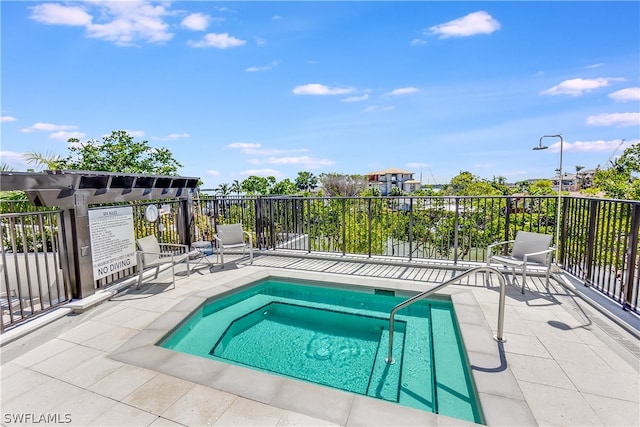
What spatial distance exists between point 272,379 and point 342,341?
137 cm

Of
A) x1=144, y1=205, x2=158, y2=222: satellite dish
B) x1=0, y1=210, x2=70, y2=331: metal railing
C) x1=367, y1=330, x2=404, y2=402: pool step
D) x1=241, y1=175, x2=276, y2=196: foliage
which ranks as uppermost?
x1=241, y1=175, x2=276, y2=196: foliage

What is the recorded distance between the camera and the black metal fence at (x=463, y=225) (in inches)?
151

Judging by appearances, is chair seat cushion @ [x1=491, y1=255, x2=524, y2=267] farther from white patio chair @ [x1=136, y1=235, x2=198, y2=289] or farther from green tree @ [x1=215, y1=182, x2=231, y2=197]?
green tree @ [x1=215, y1=182, x2=231, y2=197]

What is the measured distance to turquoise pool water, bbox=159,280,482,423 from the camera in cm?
266

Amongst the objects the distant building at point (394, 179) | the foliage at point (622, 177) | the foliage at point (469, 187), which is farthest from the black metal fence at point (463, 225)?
the distant building at point (394, 179)

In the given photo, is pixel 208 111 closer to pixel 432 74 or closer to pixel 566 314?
pixel 432 74

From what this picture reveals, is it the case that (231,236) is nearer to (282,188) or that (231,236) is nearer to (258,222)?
(258,222)

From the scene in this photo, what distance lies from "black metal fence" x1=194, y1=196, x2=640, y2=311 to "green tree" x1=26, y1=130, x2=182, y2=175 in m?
11.3

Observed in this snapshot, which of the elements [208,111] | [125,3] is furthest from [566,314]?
[208,111]

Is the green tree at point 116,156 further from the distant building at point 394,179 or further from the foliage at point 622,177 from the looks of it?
the distant building at point 394,179

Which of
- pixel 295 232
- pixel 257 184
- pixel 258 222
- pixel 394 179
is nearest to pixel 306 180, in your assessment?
pixel 394 179

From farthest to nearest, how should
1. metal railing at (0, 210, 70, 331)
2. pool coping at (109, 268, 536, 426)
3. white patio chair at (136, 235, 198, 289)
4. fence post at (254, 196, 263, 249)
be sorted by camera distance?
fence post at (254, 196, 263, 249) < white patio chair at (136, 235, 198, 289) < metal railing at (0, 210, 70, 331) < pool coping at (109, 268, 536, 426)

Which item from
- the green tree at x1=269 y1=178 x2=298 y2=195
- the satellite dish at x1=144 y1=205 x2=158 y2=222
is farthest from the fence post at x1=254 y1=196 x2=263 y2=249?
the green tree at x1=269 y1=178 x2=298 y2=195

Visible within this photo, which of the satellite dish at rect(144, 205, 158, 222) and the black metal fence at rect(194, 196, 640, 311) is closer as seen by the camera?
the black metal fence at rect(194, 196, 640, 311)
